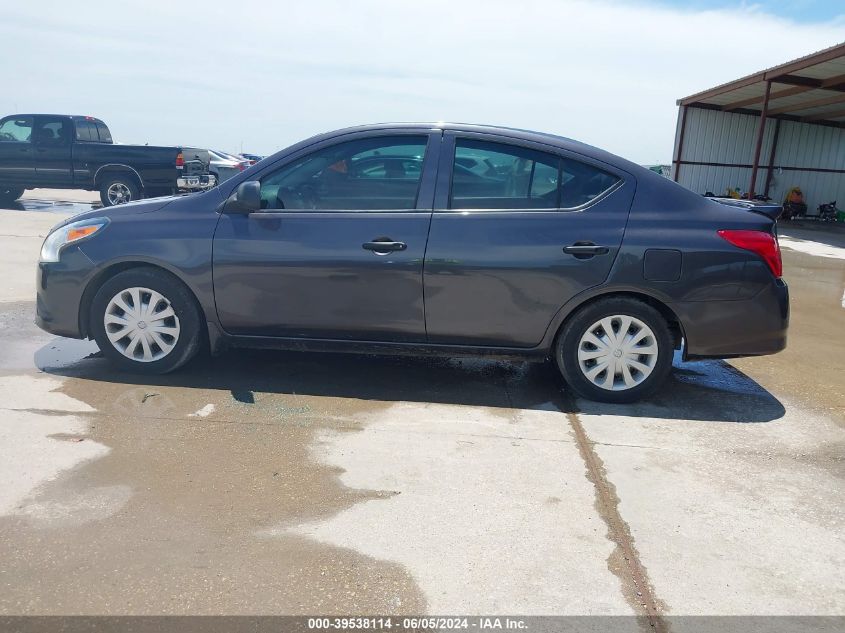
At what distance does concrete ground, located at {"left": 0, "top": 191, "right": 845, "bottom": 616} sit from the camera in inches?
96.7

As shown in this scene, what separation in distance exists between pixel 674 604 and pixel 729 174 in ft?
80.4

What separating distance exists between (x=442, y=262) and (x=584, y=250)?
847 millimetres

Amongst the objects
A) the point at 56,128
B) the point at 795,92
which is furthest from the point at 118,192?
the point at 795,92

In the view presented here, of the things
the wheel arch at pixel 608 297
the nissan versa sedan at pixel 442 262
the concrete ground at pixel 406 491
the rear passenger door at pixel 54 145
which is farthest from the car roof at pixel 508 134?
the rear passenger door at pixel 54 145

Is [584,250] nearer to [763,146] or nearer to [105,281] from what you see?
[105,281]

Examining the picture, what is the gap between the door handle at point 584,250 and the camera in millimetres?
4125

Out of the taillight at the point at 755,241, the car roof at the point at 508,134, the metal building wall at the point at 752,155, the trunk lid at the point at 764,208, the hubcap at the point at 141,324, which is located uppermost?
the metal building wall at the point at 752,155

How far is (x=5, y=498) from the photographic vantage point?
2949 mm

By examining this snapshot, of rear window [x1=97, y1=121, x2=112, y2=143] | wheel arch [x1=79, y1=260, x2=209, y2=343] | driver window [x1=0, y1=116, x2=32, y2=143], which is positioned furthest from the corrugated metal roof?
driver window [x1=0, y1=116, x2=32, y2=143]

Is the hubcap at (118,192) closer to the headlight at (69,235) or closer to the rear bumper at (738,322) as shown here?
the headlight at (69,235)

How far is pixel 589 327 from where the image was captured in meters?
4.26

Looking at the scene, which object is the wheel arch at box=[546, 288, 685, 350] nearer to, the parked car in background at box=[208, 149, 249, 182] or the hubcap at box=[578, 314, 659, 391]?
the hubcap at box=[578, 314, 659, 391]

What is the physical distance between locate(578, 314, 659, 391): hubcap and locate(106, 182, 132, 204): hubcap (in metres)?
12.3

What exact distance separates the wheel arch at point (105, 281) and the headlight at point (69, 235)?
0.26 m
